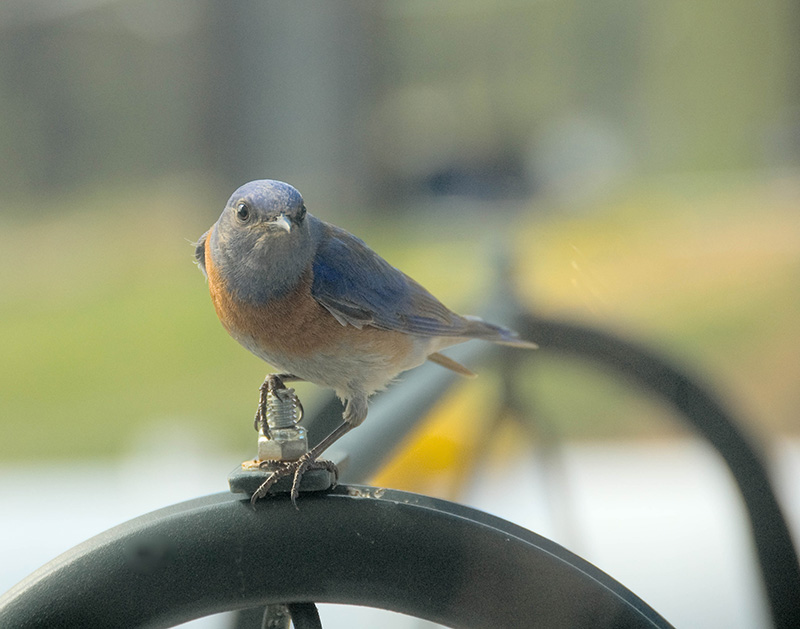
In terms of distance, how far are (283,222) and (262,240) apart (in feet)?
0.20

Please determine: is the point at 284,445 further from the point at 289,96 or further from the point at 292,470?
the point at 289,96


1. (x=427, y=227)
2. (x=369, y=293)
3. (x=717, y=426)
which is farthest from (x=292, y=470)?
(x=427, y=227)

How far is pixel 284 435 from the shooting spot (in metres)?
0.79

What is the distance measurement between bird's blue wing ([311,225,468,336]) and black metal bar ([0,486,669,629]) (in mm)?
344

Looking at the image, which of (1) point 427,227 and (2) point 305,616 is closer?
(2) point 305,616

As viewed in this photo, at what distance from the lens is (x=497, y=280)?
181cm

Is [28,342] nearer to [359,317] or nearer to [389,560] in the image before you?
[359,317]

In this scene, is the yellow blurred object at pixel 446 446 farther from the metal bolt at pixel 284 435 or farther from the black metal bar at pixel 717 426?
the metal bolt at pixel 284 435

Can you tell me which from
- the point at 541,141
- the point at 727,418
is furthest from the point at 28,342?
the point at 541,141

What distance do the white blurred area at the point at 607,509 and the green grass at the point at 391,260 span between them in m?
0.16

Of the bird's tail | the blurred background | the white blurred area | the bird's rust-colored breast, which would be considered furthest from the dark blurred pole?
the white blurred area

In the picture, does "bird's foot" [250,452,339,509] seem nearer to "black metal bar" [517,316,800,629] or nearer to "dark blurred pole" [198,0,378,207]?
"dark blurred pole" [198,0,378,207]

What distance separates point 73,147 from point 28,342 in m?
1.37

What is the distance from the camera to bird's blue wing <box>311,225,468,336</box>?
972 millimetres
